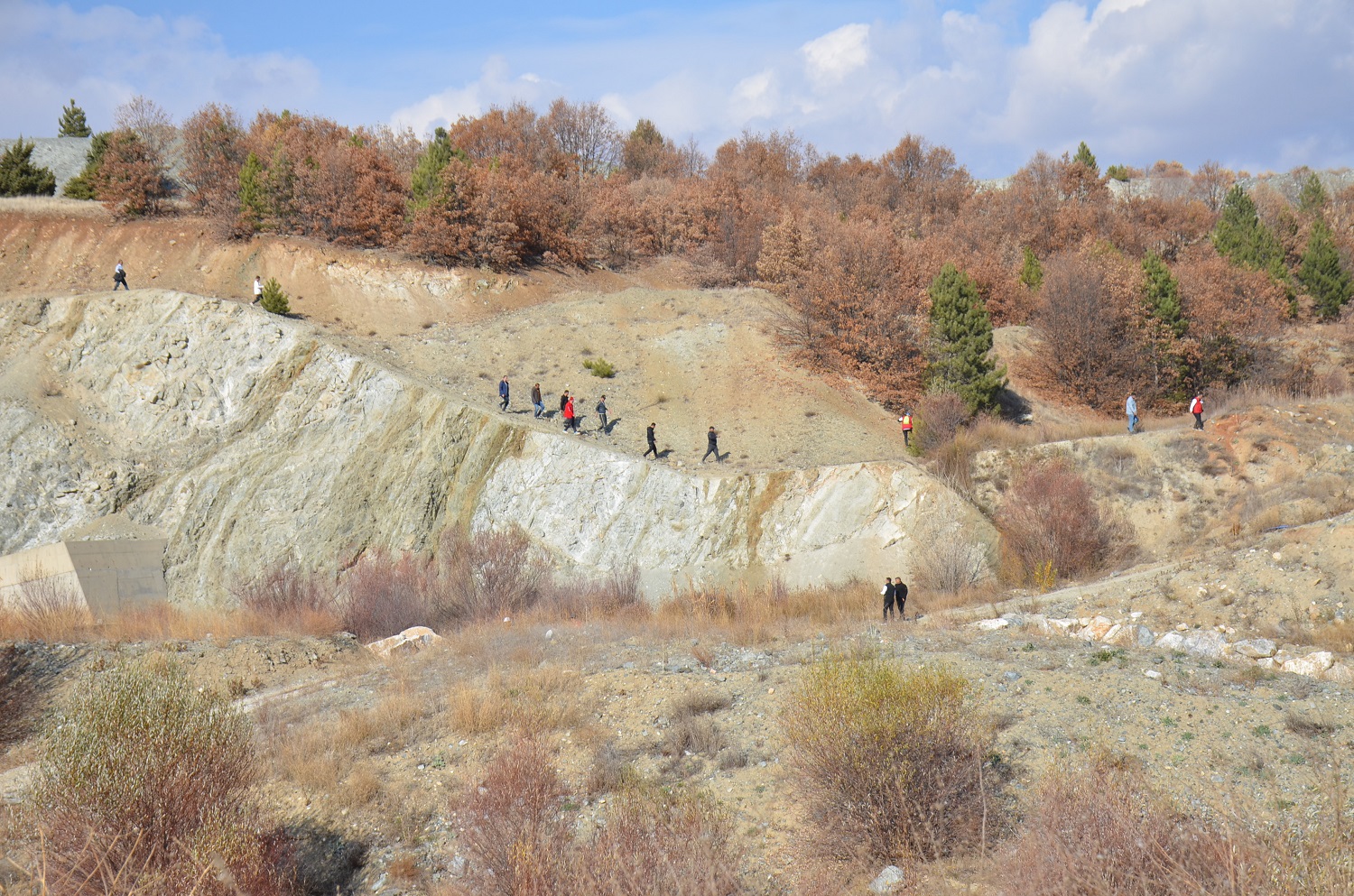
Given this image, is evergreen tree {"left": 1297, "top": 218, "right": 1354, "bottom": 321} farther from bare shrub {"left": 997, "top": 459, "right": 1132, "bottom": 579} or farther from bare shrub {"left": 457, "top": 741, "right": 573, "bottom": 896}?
bare shrub {"left": 457, "top": 741, "right": 573, "bottom": 896}

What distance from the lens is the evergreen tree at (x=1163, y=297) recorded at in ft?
118

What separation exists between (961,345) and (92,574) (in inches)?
1157

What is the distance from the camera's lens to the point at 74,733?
7.79 m

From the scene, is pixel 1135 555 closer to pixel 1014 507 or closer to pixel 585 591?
pixel 1014 507

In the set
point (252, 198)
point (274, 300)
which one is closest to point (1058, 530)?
point (274, 300)

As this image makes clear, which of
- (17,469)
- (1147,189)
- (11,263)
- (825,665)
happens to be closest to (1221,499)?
(825,665)

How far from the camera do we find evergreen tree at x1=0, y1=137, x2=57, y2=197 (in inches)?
1789

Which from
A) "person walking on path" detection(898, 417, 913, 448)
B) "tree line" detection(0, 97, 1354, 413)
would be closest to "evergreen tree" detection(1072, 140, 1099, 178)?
"tree line" detection(0, 97, 1354, 413)

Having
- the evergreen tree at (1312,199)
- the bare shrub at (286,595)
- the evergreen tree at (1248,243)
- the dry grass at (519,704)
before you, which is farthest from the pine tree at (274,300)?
the evergreen tree at (1312,199)

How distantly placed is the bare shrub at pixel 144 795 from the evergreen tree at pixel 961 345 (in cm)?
Answer: 2777

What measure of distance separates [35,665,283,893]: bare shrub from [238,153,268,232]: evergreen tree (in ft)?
120

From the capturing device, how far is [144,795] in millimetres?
7762

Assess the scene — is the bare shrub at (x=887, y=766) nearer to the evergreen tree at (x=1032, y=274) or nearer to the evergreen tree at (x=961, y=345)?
the evergreen tree at (x=961, y=345)

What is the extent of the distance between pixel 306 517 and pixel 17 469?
9.97 m
